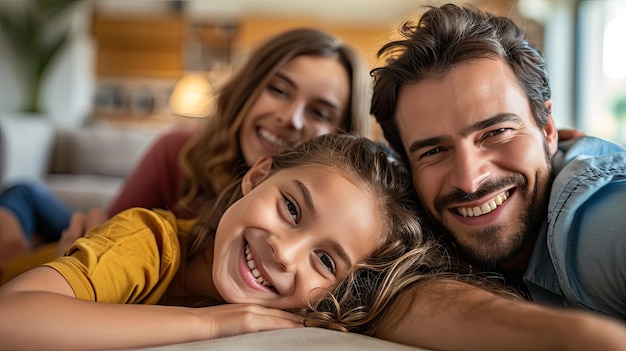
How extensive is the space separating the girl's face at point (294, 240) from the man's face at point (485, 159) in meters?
0.14

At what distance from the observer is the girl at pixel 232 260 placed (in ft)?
2.27

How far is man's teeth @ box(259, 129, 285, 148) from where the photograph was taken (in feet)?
4.64

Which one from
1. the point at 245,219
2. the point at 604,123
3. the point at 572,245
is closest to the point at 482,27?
the point at 572,245

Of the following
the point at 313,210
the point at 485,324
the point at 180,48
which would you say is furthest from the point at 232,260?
the point at 180,48

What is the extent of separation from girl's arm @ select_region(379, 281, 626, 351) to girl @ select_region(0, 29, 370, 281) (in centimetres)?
64

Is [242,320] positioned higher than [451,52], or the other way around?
[451,52]

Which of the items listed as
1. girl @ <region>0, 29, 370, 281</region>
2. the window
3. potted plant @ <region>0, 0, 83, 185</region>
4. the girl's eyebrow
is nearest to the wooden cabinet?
potted plant @ <region>0, 0, 83, 185</region>

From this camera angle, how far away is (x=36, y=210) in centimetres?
175

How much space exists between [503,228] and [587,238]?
14 centimetres

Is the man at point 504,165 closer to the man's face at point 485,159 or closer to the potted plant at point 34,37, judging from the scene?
the man's face at point 485,159

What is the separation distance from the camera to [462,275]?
917 millimetres

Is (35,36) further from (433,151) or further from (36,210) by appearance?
(433,151)

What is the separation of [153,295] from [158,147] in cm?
93

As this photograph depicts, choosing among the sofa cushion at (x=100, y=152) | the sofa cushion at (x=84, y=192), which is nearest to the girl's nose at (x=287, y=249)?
the sofa cushion at (x=84, y=192)
